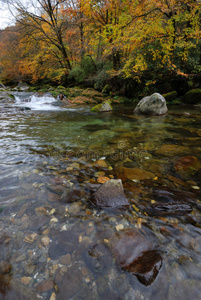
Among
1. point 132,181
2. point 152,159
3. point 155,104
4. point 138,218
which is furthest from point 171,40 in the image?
point 138,218

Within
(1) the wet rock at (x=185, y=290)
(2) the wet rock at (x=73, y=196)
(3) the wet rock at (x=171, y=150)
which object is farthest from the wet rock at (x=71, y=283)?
(3) the wet rock at (x=171, y=150)

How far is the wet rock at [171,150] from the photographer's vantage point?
348 cm

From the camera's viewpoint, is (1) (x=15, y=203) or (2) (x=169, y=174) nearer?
(1) (x=15, y=203)

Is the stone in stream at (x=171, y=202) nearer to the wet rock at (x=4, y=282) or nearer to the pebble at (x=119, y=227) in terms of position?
the pebble at (x=119, y=227)

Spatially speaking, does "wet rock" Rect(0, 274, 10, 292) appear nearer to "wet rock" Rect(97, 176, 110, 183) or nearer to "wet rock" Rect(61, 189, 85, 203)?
"wet rock" Rect(61, 189, 85, 203)

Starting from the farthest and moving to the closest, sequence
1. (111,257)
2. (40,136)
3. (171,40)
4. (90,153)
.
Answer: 1. (171,40)
2. (40,136)
3. (90,153)
4. (111,257)

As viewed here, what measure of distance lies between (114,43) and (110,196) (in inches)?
512

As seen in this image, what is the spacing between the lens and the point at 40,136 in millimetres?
4758

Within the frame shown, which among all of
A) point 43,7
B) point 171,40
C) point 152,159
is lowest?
point 152,159

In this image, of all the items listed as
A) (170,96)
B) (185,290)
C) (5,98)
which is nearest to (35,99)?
(5,98)

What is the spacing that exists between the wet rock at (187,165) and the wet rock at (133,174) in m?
0.56

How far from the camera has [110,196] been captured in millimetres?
1997

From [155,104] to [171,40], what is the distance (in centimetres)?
660

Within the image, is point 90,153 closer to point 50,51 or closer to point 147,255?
point 147,255
